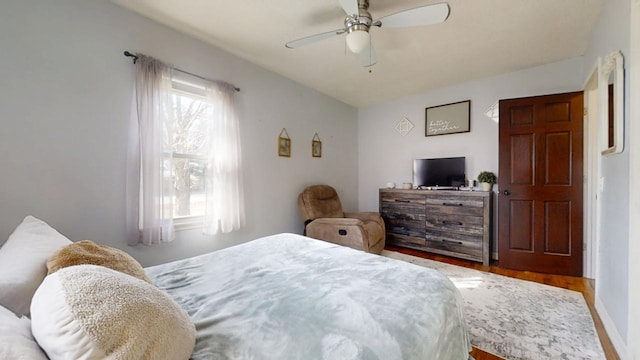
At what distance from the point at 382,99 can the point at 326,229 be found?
2561mm

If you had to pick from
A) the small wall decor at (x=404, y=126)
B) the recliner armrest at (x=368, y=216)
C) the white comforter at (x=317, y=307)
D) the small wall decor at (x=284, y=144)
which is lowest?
the recliner armrest at (x=368, y=216)

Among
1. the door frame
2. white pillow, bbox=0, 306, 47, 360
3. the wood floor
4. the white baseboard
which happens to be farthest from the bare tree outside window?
the door frame

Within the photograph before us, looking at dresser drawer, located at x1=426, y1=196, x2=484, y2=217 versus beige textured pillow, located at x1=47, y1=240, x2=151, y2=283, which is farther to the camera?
dresser drawer, located at x1=426, y1=196, x2=484, y2=217

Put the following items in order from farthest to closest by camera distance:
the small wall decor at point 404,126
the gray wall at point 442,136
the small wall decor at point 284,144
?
the small wall decor at point 404,126
the small wall decor at point 284,144
the gray wall at point 442,136

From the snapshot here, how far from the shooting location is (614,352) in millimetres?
1654

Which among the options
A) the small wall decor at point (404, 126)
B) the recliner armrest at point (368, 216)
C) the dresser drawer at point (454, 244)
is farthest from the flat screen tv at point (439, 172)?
the recliner armrest at point (368, 216)

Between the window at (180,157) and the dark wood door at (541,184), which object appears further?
the dark wood door at (541,184)

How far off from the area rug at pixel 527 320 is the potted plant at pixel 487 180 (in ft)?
3.78

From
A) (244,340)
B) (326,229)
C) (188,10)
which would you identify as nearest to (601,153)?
(326,229)

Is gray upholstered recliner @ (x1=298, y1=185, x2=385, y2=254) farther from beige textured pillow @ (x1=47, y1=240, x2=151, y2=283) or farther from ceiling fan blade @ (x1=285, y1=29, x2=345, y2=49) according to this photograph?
beige textured pillow @ (x1=47, y1=240, x2=151, y2=283)

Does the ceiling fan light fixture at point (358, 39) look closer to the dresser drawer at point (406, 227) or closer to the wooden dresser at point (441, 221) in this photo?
the wooden dresser at point (441, 221)

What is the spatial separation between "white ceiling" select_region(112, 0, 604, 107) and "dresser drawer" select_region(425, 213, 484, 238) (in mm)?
1930

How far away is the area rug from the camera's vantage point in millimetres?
1659

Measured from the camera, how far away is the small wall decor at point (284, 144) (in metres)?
3.52
